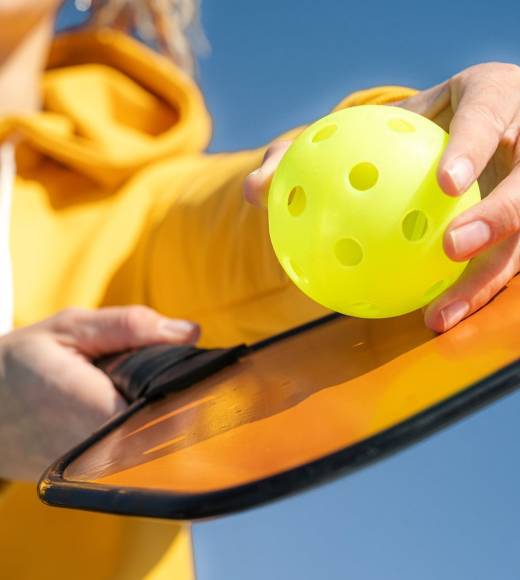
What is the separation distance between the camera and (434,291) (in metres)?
0.51

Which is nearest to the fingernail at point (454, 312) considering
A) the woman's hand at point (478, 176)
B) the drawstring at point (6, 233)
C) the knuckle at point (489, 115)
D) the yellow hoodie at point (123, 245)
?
the woman's hand at point (478, 176)

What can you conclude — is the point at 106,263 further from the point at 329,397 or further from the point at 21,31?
the point at 329,397

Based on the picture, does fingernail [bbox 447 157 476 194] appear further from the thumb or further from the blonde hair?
the blonde hair

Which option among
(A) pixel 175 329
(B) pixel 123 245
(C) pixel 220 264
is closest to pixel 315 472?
(A) pixel 175 329

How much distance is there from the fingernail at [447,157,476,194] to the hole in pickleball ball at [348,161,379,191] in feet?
0.13

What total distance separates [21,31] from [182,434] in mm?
876

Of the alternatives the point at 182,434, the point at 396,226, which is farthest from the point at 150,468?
the point at 396,226

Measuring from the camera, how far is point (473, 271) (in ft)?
1.64

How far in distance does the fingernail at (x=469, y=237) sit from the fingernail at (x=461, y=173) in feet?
0.06

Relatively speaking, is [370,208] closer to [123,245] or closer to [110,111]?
[123,245]

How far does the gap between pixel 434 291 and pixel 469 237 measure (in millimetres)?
66

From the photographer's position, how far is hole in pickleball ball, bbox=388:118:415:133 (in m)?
0.48

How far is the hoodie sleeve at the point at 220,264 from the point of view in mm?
817

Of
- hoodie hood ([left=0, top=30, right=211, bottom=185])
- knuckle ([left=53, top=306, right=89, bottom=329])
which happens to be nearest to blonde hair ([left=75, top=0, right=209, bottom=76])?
hoodie hood ([left=0, top=30, right=211, bottom=185])
